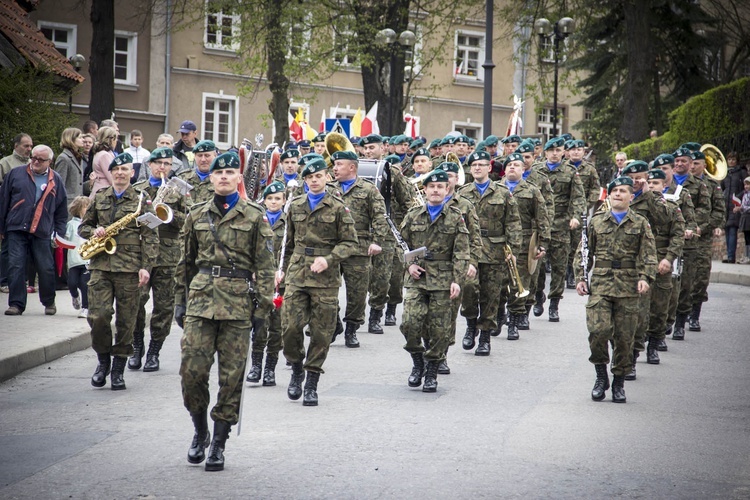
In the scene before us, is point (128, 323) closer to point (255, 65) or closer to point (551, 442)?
point (551, 442)

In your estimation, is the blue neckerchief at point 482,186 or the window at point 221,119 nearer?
the blue neckerchief at point 482,186

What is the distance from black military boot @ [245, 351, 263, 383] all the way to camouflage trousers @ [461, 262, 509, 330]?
2827 mm

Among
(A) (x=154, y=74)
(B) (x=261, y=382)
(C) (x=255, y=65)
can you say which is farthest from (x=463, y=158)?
(A) (x=154, y=74)

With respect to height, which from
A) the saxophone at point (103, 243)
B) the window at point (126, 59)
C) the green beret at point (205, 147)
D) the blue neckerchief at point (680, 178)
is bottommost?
the saxophone at point (103, 243)

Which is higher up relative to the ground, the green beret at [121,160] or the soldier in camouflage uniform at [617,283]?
A: the green beret at [121,160]

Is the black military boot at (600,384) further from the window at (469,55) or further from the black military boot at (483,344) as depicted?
the window at (469,55)

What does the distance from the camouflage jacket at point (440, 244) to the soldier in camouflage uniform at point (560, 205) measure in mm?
5216

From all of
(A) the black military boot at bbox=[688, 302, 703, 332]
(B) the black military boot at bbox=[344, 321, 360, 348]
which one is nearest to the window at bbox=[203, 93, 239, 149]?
(A) the black military boot at bbox=[688, 302, 703, 332]

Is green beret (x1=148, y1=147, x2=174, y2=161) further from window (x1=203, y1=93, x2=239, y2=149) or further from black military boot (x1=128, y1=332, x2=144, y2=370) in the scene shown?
window (x1=203, y1=93, x2=239, y2=149)

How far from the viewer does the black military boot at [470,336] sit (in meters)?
12.7

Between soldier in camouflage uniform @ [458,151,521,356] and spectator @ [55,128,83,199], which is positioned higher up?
spectator @ [55,128,83,199]

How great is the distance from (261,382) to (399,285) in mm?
4341

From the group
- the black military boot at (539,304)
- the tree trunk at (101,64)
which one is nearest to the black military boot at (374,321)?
the black military boot at (539,304)

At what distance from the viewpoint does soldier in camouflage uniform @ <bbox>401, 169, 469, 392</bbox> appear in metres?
10.3
